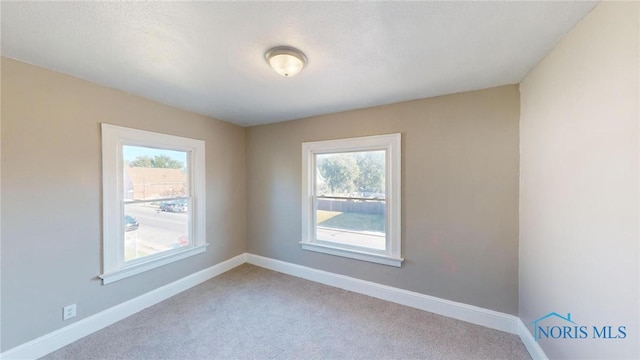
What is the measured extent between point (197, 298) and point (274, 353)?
1.36 metres

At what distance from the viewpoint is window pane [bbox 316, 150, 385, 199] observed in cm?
286

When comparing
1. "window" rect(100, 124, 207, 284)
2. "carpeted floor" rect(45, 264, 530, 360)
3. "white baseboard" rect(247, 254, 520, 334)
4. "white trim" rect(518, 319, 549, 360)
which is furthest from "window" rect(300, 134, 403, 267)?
"window" rect(100, 124, 207, 284)

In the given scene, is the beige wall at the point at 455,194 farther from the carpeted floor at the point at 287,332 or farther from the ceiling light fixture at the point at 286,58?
the ceiling light fixture at the point at 286,58

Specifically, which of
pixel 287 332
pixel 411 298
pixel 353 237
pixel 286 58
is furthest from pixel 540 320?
pixel 286 58

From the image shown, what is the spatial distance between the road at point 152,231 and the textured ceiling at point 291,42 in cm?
132

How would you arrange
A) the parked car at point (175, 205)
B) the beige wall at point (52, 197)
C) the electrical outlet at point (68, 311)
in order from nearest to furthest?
the beige wall at point (52, 197)
the electrical outlet at point (68, 311)
the parked car at point (175, 205)

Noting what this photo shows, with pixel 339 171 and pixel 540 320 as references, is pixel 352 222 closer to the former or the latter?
pixel 339 171

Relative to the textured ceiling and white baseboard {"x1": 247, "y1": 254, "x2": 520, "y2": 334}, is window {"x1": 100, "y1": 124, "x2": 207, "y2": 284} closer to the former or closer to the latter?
the textured ceiling

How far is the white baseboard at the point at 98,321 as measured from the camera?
70.4 inches

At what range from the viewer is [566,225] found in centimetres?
144

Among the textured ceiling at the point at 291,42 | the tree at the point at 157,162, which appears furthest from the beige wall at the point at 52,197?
the tree at the point at 157,162

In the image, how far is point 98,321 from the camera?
2.17m

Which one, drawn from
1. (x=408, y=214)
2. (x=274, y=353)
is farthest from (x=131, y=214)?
(x=408, y=214)

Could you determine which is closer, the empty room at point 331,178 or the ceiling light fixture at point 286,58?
the empty room at point 331,178
